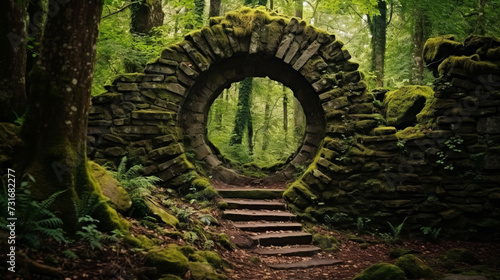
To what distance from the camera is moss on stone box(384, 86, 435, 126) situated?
719 cm

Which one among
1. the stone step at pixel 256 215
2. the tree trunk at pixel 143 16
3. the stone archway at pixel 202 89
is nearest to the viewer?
the stone step at pixel 256 215

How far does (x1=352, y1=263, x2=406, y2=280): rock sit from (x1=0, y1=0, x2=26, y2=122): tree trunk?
5.02 meters

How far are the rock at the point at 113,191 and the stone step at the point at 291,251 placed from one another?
222 centimetres

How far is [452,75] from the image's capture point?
6512mm

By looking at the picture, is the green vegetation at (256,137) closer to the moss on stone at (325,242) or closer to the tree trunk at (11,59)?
the moss on stone at (325,242)

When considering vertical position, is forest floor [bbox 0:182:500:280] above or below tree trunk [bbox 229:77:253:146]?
below

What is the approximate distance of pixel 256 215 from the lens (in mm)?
6176

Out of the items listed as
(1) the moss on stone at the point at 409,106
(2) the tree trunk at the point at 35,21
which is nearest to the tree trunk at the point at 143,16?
(2) the tree trunk at the point at 35,21

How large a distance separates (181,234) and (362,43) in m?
13.5

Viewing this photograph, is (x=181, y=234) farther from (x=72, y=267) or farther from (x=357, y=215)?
(x=357, y=215)

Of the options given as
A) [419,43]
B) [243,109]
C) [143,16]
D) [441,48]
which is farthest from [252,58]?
[419,43]

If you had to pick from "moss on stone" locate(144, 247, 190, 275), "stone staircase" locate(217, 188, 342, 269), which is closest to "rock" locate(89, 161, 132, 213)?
"moss on stone" locate(144, 247, 190, 275)

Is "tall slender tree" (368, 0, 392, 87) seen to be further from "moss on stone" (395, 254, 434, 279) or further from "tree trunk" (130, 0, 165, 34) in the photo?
"moss on stone" (395, 254, 434, 279)

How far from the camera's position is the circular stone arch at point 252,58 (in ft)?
A: 23.5
